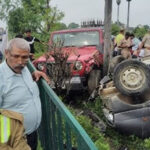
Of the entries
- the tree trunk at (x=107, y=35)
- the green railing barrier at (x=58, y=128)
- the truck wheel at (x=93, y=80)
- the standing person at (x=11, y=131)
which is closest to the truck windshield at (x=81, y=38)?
the tree trunk at (x=107, y=35)

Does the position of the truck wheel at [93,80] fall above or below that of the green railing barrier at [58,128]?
below

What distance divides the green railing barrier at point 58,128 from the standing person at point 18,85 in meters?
0.18

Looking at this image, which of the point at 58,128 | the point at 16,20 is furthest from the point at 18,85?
the point at 16,20

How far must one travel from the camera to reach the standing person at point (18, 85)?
2.98 metres

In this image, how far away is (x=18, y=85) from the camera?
10.0ft

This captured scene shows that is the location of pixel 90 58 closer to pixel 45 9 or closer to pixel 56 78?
pixel 56 78

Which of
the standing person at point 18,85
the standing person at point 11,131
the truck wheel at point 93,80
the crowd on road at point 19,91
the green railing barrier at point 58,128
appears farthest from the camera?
the truck wheel at point 93,80

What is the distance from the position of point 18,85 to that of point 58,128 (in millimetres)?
486

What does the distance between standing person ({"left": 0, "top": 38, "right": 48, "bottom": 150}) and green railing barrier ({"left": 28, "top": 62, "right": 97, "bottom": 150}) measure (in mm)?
180

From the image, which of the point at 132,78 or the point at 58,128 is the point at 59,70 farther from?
the point at 58,128

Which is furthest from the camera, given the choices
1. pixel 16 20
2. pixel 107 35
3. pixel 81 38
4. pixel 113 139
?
pixel 16 20

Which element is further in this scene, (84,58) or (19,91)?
(84,58)

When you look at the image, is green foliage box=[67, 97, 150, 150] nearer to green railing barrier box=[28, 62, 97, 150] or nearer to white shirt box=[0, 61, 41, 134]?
green railing barrier box=[28, 62, 97, 150]

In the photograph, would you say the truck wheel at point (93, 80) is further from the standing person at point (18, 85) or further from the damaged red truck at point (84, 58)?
the standing person at point (18, 85)
